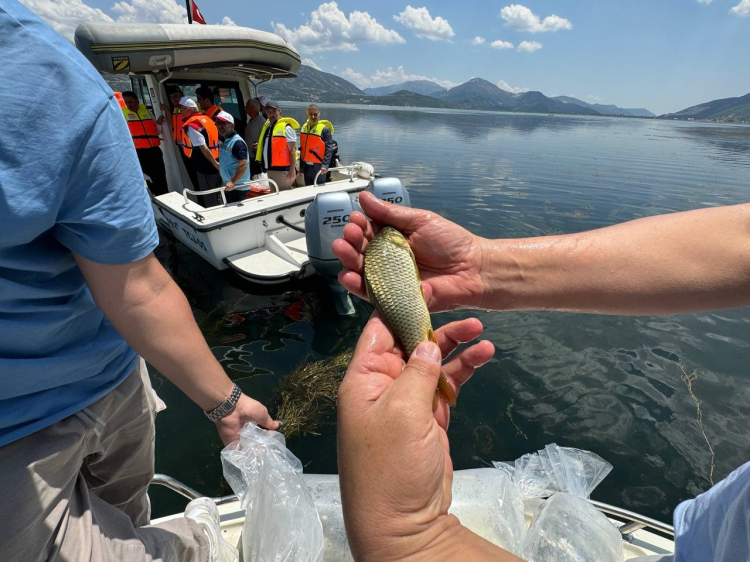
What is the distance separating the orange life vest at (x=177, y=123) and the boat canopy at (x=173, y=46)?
1.37 metres

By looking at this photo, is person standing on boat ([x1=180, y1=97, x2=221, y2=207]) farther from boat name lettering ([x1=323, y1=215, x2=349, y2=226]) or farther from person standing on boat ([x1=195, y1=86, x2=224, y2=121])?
boat name lettering ([x1=323, y1=215, x2=349, y2=226])

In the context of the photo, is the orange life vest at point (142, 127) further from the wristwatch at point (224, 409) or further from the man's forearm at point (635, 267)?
the man's forearm at point (635, 267)

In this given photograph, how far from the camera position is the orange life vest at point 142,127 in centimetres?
955

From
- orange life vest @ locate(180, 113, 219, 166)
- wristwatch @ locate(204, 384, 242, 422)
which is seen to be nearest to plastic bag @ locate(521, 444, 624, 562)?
wristwatch @ locate(204, 384, 242, 422)

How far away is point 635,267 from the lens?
2.40m

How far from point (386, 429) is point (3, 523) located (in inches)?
57.7

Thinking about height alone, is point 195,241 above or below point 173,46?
below

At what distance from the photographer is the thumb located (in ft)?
5.34

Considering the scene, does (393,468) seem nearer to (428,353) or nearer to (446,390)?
(428,353)

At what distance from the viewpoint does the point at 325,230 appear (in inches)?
246

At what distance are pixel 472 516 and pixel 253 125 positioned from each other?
35.1 feet

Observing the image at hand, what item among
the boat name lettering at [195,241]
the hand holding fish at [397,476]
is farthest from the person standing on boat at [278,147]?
the hand holding fish at [397,476]

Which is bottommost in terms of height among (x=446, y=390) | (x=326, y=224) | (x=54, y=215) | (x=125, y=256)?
A: (x=326, y=224)

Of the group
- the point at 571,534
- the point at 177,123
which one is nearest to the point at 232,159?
the point at 177,123
